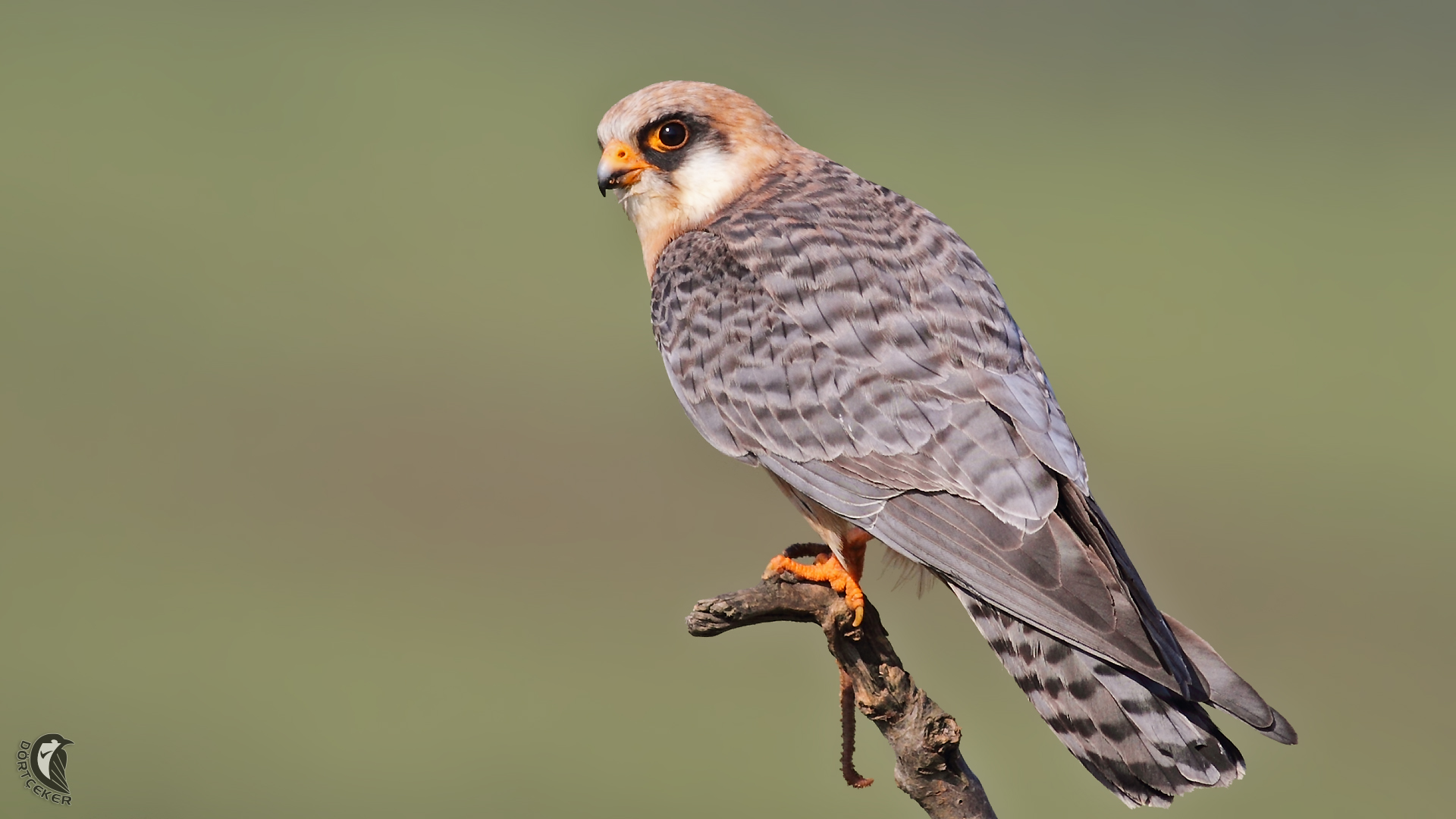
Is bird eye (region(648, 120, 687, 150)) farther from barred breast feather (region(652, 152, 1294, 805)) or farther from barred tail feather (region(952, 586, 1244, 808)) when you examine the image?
barred tail feather (region(952, 586, 1244, 808))

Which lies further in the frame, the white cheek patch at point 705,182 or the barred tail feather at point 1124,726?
the white cheek patch at point 705,182

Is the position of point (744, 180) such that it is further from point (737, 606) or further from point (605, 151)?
point (737, 606)

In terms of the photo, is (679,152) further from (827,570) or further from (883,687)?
(883,687)

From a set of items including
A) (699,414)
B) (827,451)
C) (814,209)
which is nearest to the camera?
(827,451)

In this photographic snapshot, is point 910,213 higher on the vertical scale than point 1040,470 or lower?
higher

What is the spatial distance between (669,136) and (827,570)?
1460 mm

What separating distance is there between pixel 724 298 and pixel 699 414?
1.11 ft

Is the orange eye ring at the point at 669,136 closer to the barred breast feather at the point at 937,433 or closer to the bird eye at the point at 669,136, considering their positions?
the bird eye at the point at 669,136

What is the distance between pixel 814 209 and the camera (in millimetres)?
3609

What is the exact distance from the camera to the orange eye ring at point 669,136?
3.70 m

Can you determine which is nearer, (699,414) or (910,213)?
(699,414)

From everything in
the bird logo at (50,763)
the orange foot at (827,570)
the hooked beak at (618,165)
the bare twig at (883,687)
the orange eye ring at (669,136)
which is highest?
the orange eye ring at (669,136)

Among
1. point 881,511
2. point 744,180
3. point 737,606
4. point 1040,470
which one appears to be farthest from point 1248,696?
point 744,180

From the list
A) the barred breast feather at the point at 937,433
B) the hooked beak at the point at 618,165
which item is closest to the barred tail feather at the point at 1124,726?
the barred breast feather at the point at 937,433
